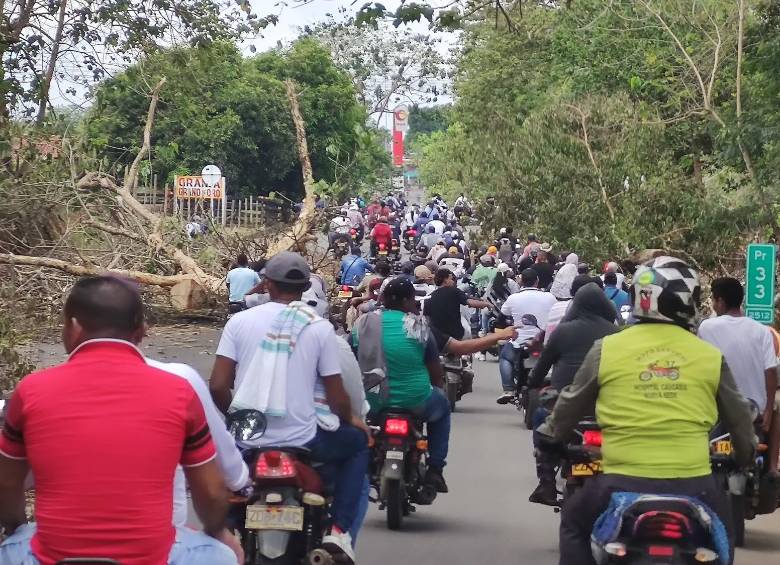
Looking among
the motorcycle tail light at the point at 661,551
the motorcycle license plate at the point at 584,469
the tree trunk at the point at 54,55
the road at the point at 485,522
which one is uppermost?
the tree trunk at the point at 54,55

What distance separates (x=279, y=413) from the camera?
22.6 ft

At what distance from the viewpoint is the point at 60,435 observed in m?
4.12

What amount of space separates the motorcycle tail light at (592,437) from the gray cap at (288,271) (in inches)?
68.4

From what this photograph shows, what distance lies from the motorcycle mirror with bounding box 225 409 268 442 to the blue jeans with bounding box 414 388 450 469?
3765 mm

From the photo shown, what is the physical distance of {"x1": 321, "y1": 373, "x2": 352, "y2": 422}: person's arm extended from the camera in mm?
7066

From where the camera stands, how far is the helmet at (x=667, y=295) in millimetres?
5668

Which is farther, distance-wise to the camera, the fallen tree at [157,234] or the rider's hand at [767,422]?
the fallen tree at [157,234]

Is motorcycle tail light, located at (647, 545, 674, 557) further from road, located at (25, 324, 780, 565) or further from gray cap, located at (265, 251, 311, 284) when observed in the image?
road, located at (25, 324, 780, 565)

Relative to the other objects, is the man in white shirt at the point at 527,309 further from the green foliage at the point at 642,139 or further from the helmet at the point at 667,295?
the helmet at the point at 667,295

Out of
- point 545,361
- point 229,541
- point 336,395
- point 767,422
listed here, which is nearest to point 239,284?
point 545,361

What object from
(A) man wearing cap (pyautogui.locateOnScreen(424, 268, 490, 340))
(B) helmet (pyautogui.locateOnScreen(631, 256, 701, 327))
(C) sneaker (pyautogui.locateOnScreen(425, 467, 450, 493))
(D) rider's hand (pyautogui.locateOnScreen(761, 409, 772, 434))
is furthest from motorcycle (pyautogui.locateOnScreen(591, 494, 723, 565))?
(A) man wearing cap (pyautogui.locateOnScreen(424, 268, 490, 340))

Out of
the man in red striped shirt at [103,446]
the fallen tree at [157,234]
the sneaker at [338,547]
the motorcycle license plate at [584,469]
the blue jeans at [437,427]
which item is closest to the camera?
the man in red striped shirt at [103,446]

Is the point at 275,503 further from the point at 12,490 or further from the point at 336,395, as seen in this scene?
the point at 12,490

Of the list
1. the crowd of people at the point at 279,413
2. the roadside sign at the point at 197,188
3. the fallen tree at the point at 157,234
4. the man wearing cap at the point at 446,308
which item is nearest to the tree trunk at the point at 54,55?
the man wearing cap at the point at 446,308
